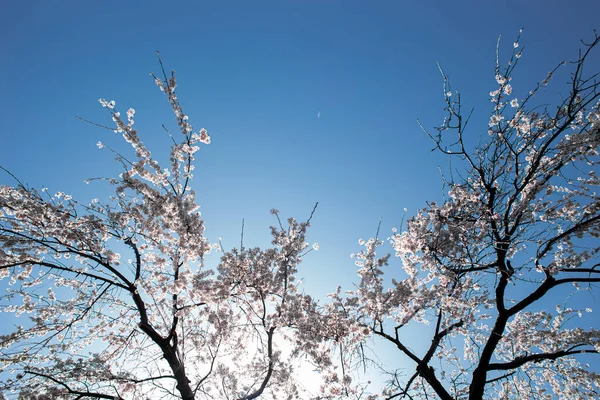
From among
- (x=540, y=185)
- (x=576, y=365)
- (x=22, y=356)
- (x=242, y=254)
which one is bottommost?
(x=22, y=356)

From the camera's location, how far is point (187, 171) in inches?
296

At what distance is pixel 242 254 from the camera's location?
8.02 m

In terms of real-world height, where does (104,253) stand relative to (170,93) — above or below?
below

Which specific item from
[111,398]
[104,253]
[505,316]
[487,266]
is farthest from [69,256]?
[505,316]

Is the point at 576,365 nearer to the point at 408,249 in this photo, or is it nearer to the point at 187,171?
the point at 408,249

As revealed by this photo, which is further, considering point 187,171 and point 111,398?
point 187,171

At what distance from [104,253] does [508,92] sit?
1008cm

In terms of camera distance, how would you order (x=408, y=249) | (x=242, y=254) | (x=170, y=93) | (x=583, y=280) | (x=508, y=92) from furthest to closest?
(x=408, y=249) < (x=242, y=254) < (x=170, y=93) < (x=508, y=92) < (x=583, y=280)

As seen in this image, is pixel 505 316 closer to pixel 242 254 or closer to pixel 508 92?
pixel 508 92

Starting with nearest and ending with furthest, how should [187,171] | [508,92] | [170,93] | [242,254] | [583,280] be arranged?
[583,280] → [508,92] → [170,93] → [187,171] → [242,254]

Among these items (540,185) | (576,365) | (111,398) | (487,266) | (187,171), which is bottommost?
(111,398)

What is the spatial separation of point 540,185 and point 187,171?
8.08 m

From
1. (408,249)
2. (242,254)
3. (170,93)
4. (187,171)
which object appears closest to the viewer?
(170,93)

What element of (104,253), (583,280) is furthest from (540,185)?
(104,253)
